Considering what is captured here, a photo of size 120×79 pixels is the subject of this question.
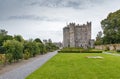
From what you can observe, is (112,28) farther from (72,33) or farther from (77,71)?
(72,33)

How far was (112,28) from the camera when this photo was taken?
5556 cm

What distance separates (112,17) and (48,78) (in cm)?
4894

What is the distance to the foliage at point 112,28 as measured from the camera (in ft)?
176

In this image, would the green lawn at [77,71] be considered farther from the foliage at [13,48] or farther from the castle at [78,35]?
the castle at [78,35]

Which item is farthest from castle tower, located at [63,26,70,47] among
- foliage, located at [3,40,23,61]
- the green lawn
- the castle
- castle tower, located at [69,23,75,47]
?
the green lawn

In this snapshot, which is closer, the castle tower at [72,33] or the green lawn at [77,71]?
the green lawn at [77,71]

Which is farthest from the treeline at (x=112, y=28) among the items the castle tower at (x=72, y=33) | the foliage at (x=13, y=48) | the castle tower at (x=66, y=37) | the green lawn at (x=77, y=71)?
the castle tower at (x=66, y=37)

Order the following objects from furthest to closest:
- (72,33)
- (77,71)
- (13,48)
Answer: (72,33) → (13,48) → (77,71)

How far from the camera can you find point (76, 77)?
10812mm

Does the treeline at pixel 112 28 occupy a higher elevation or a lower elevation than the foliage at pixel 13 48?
higher

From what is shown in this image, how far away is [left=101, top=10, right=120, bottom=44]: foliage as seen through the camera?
5368cm

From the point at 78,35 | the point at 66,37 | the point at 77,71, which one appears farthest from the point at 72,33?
the point at 77,71

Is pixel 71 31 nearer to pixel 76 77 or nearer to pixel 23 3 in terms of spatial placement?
pixel 23 3

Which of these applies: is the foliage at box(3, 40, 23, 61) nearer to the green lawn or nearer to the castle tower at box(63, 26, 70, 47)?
the green lawn
